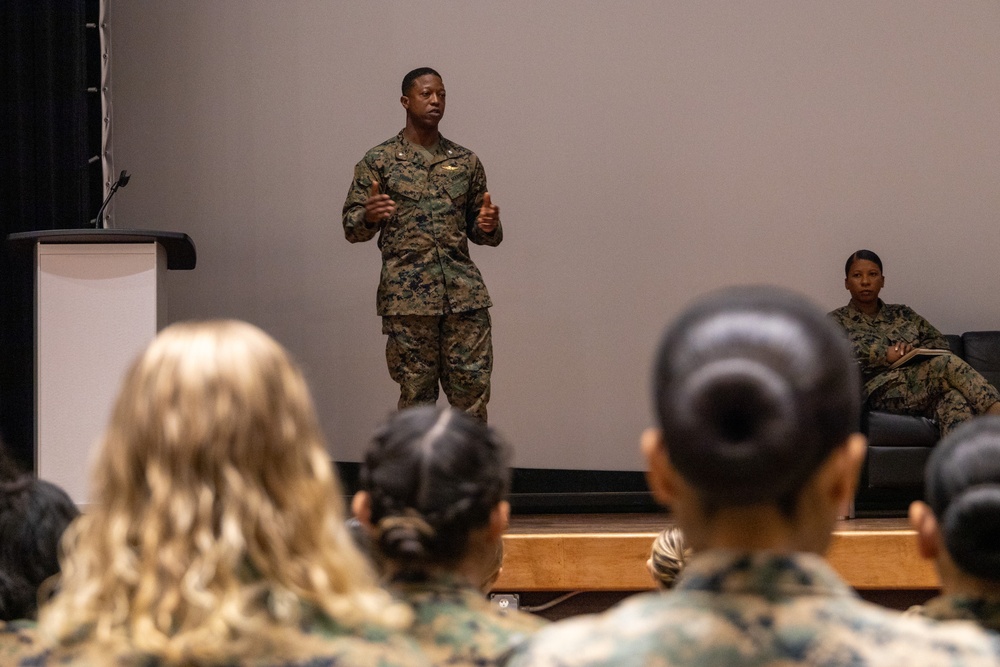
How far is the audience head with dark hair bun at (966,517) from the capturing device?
3.25 ft

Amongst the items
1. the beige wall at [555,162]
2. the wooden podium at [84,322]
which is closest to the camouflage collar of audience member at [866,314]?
the beige wall at [555,162]

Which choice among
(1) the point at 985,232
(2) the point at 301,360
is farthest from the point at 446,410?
(1) the point at 985,232

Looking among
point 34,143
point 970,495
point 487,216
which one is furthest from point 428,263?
point 970,495

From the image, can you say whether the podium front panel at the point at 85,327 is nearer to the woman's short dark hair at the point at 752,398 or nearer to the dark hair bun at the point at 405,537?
the dark hair bun at the point at 405,537

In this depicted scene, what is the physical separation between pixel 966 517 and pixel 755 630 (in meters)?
0.38

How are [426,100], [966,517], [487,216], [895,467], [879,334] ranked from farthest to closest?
[879,334] < [895,467] < [426,100] < [487,216] < [966,517]

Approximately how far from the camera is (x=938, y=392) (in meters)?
4.36

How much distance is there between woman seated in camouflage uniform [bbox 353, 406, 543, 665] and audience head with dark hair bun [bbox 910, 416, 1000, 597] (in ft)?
1.18

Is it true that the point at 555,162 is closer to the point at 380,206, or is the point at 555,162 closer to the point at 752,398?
the point at 380,206

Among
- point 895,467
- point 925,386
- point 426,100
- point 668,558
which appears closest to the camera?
point 668,558

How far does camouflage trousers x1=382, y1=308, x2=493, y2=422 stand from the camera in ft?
12.7

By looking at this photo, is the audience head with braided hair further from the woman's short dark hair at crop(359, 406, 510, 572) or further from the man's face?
the man's face

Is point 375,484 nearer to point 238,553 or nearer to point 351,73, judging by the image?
point 238,553

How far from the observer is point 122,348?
10.5 feet
